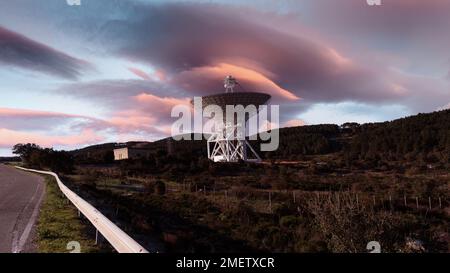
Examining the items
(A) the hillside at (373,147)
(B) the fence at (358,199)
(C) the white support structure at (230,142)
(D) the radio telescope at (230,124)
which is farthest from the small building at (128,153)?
(B) the fence at (358,199)

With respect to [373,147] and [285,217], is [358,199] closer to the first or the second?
[285,217]

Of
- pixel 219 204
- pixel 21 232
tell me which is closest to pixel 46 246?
pixel 21 232

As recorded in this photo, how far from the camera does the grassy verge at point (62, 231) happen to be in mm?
9453

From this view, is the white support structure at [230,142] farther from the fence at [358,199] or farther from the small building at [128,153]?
the fence at [358,199]

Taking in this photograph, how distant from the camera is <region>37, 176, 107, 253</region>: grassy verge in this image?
9.45 m

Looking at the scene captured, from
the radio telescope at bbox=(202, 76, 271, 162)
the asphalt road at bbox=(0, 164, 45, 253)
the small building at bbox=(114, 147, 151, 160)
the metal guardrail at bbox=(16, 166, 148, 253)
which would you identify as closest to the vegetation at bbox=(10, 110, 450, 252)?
the asphalt road at bbox=(0, 164, 45, 253)

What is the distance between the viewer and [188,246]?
13141 mm

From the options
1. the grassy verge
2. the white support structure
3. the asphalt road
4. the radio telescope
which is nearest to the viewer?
the grassy verge

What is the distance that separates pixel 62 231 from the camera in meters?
11.4

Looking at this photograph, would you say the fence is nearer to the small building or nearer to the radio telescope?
the radio telescope

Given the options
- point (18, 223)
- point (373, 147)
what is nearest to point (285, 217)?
point (18, 223)
